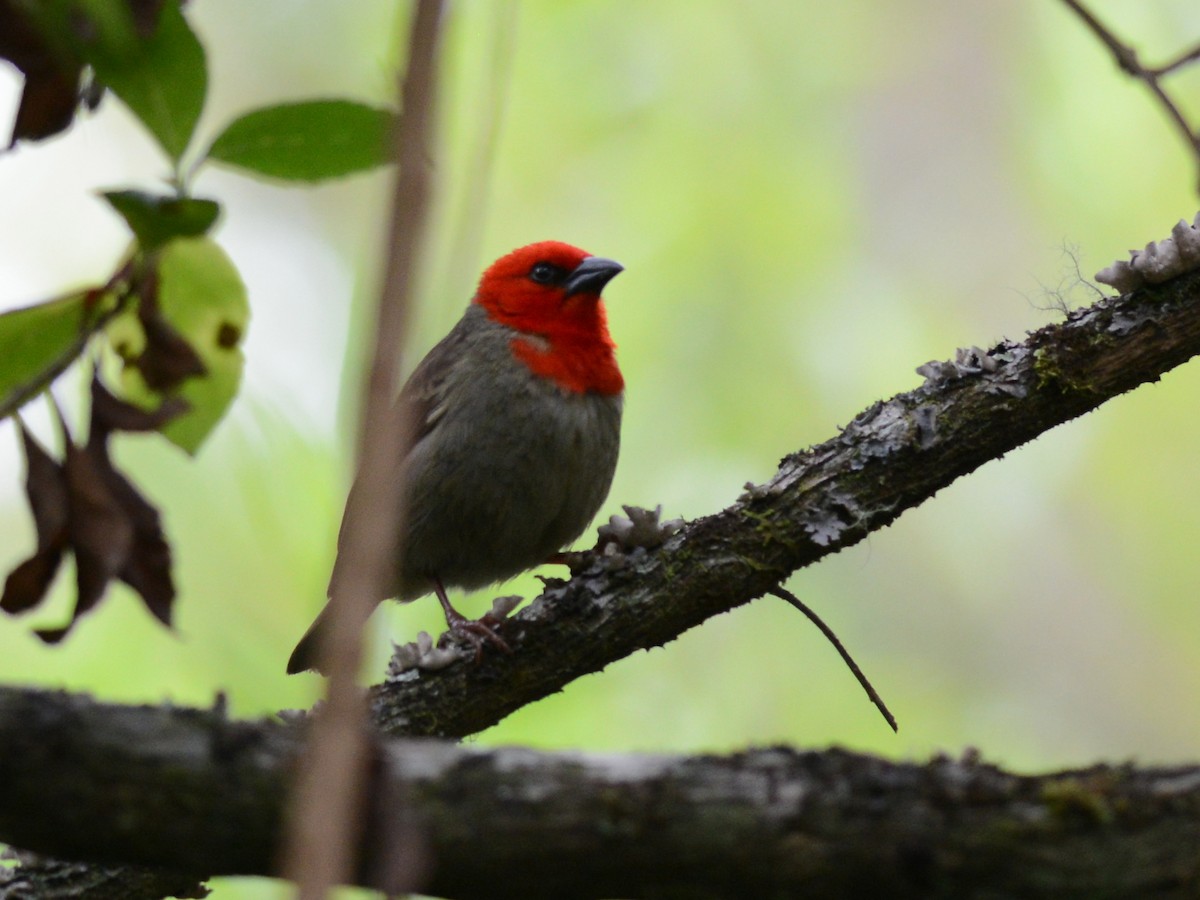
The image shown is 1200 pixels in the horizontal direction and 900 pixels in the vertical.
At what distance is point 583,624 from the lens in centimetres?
365

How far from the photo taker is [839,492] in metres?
3.50

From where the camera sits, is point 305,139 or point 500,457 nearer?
point 305,139

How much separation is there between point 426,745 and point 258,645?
4285mm

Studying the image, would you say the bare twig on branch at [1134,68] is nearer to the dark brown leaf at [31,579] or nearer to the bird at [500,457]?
the dark brown leaf at [31,579]

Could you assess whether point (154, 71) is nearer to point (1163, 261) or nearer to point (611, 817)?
point (611, 817)

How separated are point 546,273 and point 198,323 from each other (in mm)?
3918

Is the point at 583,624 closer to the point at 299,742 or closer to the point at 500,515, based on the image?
the point at 500,515

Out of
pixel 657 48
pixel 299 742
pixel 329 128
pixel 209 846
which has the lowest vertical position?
pixel 209 846

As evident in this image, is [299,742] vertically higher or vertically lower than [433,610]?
lower

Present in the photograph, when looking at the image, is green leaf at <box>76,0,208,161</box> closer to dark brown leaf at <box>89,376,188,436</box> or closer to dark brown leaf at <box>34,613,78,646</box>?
dark brown leaf at <box>89,376,188,436</box>

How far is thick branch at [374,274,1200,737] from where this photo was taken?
10.8 ft

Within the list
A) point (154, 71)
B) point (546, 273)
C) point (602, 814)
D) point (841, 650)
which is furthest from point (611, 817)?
point (546, 273)

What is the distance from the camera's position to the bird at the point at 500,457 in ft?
16.4

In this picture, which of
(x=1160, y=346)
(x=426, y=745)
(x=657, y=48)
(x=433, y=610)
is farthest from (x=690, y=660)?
(x=426, y=745)
